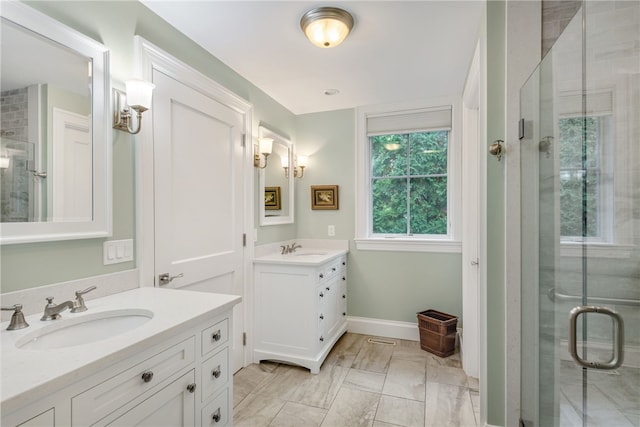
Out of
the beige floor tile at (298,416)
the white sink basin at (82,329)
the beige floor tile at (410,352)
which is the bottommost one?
the beige floor tile at (410,352)

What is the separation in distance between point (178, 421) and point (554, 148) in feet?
6.47

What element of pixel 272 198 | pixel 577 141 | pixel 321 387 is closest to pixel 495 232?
pixel 577 141

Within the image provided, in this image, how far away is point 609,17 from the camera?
4.17 feet

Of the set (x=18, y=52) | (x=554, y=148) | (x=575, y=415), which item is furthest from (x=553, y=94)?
(x=18, y=52)

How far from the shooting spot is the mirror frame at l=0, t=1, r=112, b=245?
47.7 inches

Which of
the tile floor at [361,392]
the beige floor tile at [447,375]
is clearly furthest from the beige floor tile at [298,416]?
the beige floor tile at [447,375]

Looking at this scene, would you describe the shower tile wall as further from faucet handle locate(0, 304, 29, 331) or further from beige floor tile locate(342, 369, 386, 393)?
beige floor tile locate(342, 369, 386, 393)

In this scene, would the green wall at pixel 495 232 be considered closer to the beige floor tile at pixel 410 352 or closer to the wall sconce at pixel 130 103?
the beige floor tile at pixel 410 352

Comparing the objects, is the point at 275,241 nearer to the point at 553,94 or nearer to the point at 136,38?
the point at 136,38

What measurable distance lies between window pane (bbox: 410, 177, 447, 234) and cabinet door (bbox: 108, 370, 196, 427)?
267 cm

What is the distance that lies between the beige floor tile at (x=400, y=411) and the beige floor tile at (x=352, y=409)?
5 cm

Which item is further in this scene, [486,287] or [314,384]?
[314,384]

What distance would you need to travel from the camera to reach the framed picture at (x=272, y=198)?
2.95m

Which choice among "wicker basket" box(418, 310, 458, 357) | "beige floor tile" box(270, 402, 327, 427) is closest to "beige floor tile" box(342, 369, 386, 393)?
"beige floor tile" box(270, 402, 327, 427)
